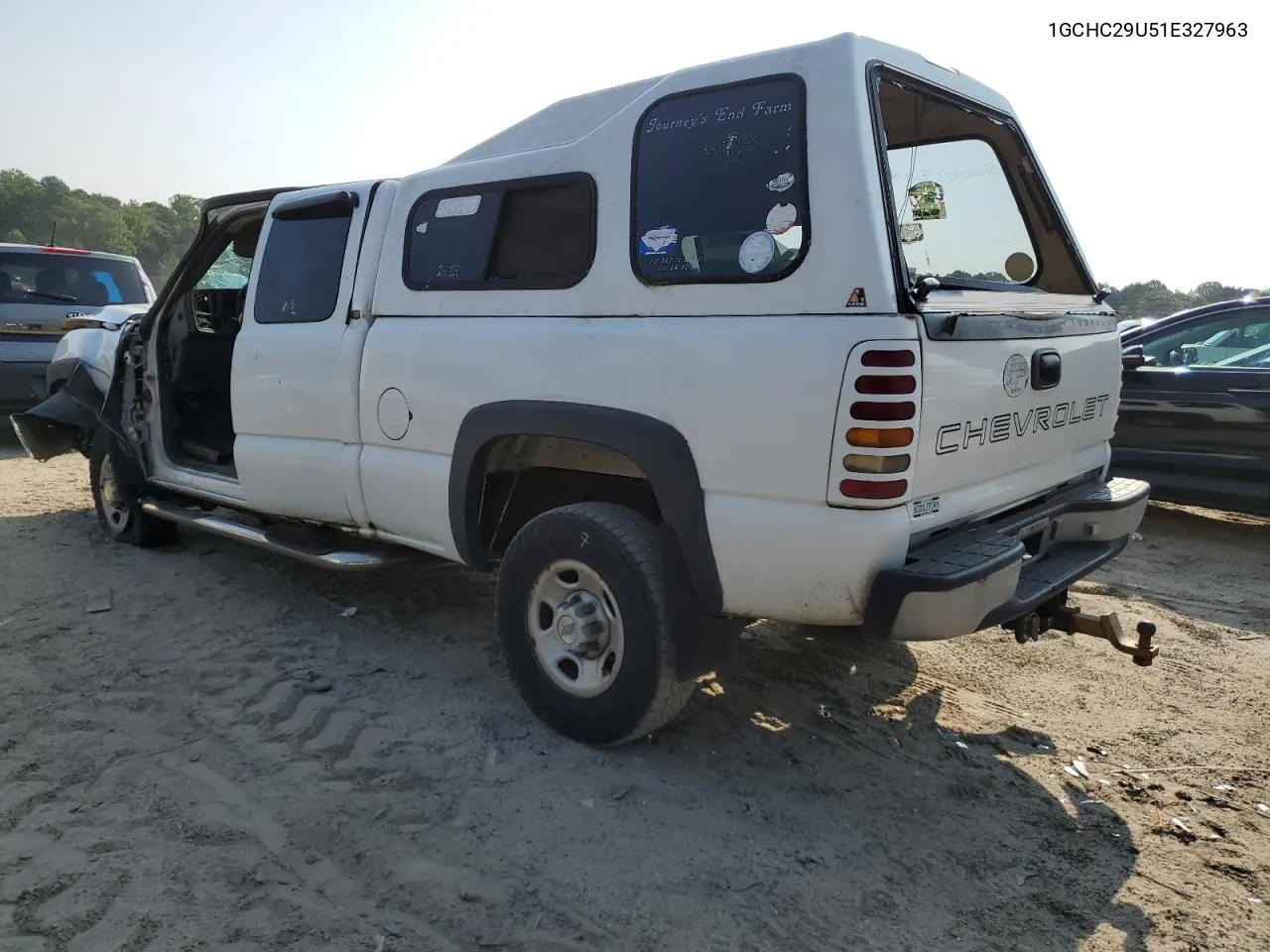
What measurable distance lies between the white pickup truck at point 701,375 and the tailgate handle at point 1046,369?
0.07 ft

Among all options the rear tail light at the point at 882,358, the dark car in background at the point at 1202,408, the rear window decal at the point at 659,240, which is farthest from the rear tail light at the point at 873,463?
the dark car in background at the point at 1202,408

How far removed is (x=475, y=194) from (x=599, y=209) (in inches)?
26.7

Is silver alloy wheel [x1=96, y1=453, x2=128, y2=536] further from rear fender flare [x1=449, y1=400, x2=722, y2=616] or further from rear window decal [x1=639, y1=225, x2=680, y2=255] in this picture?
rear window decal [x1=639, y1=225, x2=680, y2=255]

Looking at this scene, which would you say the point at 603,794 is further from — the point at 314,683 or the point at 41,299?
the point at 41,299

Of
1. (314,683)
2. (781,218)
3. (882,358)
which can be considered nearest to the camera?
(882,358)

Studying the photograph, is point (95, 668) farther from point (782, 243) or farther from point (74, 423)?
point (782, 243)

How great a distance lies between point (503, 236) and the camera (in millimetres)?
3455

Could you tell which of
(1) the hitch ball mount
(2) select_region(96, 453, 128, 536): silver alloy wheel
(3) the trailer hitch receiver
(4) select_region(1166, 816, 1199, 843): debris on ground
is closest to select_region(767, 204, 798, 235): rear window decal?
(1) the hitch ball mount

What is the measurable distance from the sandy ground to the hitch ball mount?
0.40 metres

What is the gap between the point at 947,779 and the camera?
3086mm

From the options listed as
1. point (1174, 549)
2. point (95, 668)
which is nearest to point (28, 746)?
point (95, 668)

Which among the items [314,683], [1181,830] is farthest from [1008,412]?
[314,683]

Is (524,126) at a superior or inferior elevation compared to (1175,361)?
superior

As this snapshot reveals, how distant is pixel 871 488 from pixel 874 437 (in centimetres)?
14
